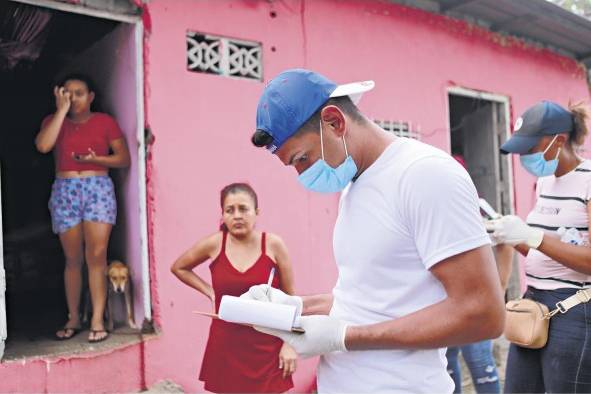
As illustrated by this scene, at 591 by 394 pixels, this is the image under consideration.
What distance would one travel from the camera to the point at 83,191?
383cm

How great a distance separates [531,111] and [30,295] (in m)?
4.75

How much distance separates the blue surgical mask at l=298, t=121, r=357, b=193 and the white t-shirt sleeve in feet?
0.66

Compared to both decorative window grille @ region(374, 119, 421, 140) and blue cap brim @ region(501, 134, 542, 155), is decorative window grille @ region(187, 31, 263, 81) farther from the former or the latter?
blue cap brim @ region(501, 134, 542, 155)

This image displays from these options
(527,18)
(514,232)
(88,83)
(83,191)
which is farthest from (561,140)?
(527,18)

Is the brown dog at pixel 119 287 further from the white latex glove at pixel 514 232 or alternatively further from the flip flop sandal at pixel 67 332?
the white latex glove at pixel 514 232

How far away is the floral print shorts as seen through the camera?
3.82m

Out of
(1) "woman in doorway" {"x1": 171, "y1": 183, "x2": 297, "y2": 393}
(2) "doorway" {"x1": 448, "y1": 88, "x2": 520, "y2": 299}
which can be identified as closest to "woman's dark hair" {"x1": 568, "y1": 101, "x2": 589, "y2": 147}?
(1) "woman in doorway" {"x1": 171, "y1": 183, "x2": 297, "y2": 393}

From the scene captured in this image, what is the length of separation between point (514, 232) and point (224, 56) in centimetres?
250

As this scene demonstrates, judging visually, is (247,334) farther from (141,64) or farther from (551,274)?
(141,64)

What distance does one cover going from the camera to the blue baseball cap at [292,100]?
1440mm

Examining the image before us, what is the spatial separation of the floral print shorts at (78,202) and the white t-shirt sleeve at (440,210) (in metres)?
2.96

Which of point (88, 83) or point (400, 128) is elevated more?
point (88, 83)

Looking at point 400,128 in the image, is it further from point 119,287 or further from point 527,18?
point 119,287

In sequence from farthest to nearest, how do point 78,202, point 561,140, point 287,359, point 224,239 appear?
point 78,202 → point 224,239 → point 287,359 → point 561,140
